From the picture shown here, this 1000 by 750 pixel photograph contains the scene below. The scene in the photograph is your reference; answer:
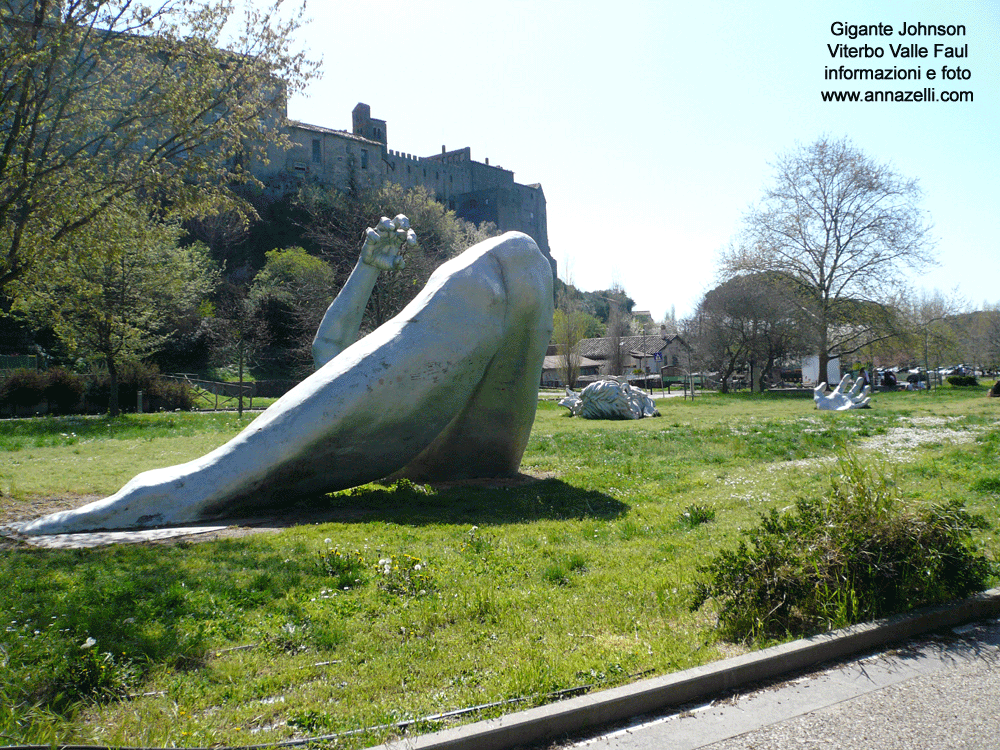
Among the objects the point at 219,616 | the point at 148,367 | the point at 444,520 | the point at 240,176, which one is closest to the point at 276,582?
the point at 219,616

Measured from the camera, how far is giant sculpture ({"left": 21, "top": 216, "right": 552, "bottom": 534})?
24.9ft

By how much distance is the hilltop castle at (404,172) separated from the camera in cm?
7175

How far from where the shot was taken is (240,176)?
1135 centimetres

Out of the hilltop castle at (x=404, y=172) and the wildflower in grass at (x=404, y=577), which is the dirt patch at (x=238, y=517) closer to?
the wildflower in grass at (x=404, y=577)

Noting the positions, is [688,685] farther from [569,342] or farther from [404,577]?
[569,342]

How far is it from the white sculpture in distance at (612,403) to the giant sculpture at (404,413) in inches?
552

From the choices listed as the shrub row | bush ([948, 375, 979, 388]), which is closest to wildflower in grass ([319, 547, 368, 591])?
the shrub row

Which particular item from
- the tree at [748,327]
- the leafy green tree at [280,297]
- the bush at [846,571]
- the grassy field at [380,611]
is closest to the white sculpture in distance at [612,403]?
the grassy field at [380,611]

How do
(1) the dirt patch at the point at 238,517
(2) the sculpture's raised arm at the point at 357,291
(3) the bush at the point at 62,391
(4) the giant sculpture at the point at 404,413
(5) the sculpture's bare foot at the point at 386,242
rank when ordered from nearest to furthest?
(1) the dirt patch at the point at 238,517, (4) the giant sculpture at the point at 404,413, (2) the sculpture's raised arm at the point at 357,291, (5) the sculpture's bare foot at the point at 386,242, (3) the bush at the point at 62,391

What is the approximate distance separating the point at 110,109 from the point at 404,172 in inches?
2906

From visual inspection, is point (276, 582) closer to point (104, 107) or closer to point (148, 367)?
point (104, 107)

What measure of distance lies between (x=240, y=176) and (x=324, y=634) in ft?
29.7

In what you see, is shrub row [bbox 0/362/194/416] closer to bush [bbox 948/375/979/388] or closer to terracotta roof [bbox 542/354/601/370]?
terracotta roof [bbox 542/354/601/370]

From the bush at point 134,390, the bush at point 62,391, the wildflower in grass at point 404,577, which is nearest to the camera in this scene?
the wildflower in grass at point 404,577
